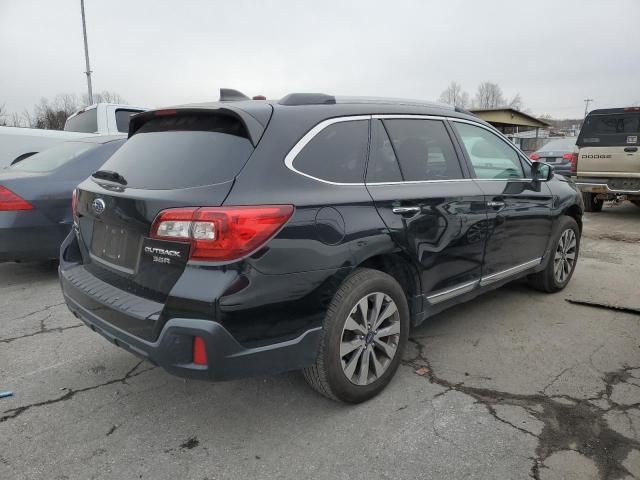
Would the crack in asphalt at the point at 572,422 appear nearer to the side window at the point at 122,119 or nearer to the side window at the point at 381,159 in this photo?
the side window at the point at 381,159

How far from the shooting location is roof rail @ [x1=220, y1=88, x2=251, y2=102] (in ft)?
9.78

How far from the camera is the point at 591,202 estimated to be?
10.2 metres

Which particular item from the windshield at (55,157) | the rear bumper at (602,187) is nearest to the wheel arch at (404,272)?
the windshield at (55,157)

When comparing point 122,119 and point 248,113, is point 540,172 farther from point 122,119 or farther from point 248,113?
point 122,119

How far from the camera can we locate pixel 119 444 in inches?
97.1

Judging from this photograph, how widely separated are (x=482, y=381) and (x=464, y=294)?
645mm

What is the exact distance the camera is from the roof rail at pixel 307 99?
8.87ft

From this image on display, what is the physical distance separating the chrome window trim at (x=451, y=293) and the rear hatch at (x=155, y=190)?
1.58 meters

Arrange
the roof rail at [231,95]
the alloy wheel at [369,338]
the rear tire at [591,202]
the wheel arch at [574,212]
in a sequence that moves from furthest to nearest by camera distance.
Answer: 1. the rear tire at [591,202]
2. the wheel arch at [574,212]
3. the roof rail at [231,95]
4. the alloy wheel at [369,338]

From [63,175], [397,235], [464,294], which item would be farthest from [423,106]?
[63,175]

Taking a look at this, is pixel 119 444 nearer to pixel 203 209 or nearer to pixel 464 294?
pixel 203 209

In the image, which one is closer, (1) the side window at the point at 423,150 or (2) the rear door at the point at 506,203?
(1) the side window at the point at 423,150

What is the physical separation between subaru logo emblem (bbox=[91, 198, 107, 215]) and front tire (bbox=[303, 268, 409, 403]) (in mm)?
1334

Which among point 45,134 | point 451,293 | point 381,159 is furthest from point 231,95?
point 45,134
